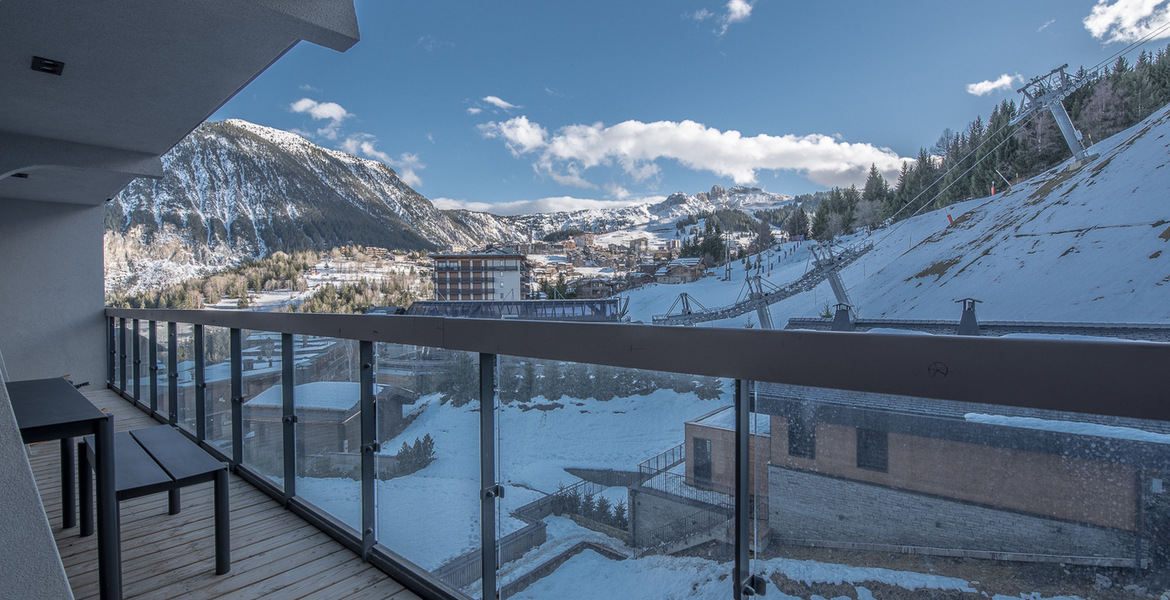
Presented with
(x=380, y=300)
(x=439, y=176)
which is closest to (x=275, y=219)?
(x=439, y=176)

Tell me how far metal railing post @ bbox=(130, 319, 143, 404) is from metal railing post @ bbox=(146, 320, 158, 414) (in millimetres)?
394

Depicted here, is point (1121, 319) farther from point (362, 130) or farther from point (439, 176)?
point (362, 130)

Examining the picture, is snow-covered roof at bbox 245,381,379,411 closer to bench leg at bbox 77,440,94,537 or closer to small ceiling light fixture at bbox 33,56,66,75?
bench leg at bbox 77,440,94,537

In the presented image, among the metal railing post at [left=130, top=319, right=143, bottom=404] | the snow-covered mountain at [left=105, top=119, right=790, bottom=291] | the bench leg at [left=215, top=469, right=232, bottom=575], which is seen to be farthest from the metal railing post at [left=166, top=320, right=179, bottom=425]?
the snow-covered mountain at [left=105, top=119, right=790, bottom=291]

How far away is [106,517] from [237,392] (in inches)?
49.4

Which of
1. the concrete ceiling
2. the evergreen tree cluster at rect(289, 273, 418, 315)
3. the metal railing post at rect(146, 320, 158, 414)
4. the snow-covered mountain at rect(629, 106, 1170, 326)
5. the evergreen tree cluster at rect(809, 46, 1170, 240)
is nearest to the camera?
the concrete ceiling

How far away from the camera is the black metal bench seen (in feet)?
5.14

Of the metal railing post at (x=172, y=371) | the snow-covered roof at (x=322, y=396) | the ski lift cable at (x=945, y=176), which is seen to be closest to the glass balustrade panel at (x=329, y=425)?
the snow-covered roof at (x=322, y=396)

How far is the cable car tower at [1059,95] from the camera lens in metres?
14.9

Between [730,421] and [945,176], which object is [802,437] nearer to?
[730,421]

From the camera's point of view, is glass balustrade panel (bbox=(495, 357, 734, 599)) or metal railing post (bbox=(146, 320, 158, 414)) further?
metal railing post (bbox=(146, 320, 158, 414))

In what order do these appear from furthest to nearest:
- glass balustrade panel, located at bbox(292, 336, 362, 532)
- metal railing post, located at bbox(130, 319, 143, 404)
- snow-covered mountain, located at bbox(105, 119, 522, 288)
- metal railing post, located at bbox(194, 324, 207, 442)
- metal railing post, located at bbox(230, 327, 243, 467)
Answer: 1. snow-covered mountain, located at bbox(105, 119, 522, 288)
2. metal railing post, located at bbox(130, 319, 143, 404)
3. metal railing post, located at bbox(194, 324, 207, 442)
4. metal railing post, located at bbox(230, 327, 243, 467)
5. glass balustrade panel, located at bbox(292, 336, 362, 532)

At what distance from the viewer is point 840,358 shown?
26.0 inches

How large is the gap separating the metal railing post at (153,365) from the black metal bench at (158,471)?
2.22m
